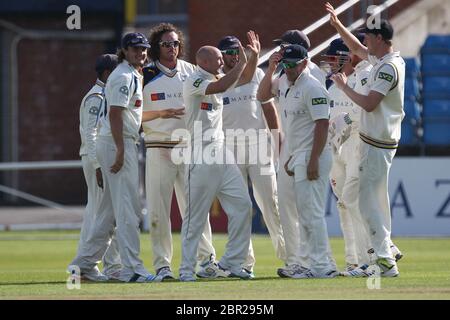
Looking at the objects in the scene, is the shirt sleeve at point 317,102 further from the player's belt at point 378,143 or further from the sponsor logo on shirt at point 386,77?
the sponsor logo on shirt at point 386,77

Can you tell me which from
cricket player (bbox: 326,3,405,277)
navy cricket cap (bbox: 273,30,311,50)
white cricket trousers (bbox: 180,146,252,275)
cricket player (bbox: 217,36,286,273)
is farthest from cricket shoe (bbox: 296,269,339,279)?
navy cricket cap (bbox: 273,30,311,50)

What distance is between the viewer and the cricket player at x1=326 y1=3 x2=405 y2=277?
11391mm

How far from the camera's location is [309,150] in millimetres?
11609

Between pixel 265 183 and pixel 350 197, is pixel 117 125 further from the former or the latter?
pixel 350 197

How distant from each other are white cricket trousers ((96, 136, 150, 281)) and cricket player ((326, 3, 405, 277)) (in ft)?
6.53

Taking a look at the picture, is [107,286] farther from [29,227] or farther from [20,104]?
[20,104]

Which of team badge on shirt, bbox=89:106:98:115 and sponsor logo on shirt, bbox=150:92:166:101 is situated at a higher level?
sponsor logo on shirt, bbox=150:92:166:101

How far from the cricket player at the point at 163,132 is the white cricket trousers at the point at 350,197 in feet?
4.42

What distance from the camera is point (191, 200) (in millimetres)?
11703

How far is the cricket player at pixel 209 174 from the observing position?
1155 centimetres

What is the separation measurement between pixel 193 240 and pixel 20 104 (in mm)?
18174

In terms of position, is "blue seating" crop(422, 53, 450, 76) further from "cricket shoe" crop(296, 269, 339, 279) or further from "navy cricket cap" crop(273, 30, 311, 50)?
"cricket shoe" crop(296, 269, 339, 279)

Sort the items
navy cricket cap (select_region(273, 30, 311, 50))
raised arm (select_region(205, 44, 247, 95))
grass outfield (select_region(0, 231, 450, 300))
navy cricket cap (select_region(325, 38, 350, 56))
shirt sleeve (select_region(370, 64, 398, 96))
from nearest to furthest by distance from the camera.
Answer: grass outfield (select_region(0, 231, 450, 300)), raised arm (select_region(205, 44, 247, 95)), shirt sleeve (select_region(370, 64, 398, 96)), navy cricket cap (select_region(273, 30, 311, 50)), navy cricket cap (select_region(325, 38, 350, 56))

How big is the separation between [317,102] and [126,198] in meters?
1.91
